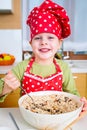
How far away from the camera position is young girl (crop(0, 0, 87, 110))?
1064mm

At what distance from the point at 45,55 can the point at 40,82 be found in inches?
5.8

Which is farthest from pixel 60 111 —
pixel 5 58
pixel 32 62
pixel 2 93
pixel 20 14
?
pixel 20 14

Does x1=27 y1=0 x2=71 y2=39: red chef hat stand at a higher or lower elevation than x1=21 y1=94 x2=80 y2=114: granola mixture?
higher

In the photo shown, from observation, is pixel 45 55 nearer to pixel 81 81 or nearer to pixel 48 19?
pixel 48 19

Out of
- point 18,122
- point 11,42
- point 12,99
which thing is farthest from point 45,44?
point 11,42

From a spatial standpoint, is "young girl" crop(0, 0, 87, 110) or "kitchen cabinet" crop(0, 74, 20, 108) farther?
"kitchen cabinet" crop(0, 74, 20, 108)

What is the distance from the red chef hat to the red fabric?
8.2 inches

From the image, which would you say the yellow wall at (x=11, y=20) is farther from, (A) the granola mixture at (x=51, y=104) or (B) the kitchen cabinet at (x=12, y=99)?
(A) the granola mixture at (x=51, y=104)

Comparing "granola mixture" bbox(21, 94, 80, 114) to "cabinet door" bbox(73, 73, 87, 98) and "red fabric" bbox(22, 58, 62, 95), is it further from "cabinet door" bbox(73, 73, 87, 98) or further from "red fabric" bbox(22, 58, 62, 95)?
"cabinet door" bbox(73, 73, 87, 98)

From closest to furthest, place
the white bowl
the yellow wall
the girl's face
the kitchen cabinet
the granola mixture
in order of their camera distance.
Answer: the white bowl
the granola mixture
the girl's face
the kitchen cabinet
the yellow wall

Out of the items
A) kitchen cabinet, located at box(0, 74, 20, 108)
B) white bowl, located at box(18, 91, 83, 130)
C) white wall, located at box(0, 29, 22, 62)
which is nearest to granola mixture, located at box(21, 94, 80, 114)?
white bowl, located at box(18, 91, 83, 130)

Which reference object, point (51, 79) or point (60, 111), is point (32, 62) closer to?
point (51, 79)

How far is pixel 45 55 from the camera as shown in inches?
42.6

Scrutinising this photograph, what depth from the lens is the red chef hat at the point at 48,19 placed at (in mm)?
1062
